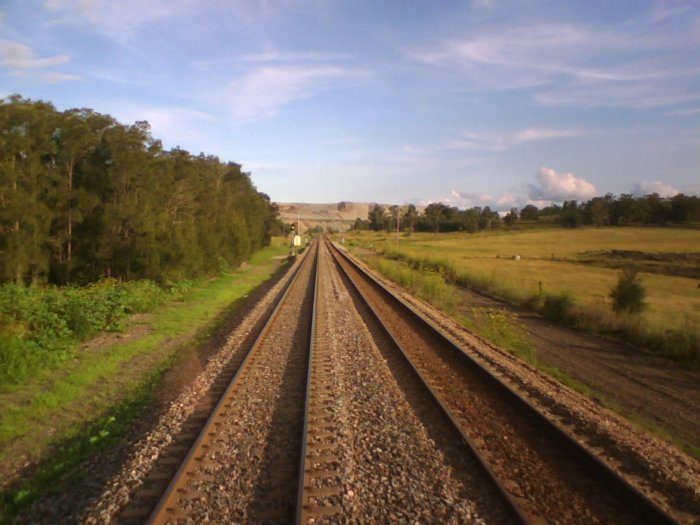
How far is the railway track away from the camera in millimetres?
4574

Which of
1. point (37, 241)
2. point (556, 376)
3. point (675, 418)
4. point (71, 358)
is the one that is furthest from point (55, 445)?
point (37, 241)

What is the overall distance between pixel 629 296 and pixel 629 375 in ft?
29.4

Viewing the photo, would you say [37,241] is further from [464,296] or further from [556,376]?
[464,296]

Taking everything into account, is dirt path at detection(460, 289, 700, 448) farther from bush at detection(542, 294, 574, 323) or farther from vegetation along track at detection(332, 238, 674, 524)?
vegetation along track at detection(332, 238, 674, 524)

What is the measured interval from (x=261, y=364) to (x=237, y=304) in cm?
1011

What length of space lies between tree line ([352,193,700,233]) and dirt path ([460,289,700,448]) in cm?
5633

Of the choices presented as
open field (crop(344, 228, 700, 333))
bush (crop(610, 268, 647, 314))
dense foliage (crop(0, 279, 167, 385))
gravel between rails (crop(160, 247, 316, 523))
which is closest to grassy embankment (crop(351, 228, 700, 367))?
open field (crop(344, 228, 700, 333))

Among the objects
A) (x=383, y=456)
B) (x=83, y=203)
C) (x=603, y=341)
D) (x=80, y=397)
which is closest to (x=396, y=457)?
(x=383, y=456)

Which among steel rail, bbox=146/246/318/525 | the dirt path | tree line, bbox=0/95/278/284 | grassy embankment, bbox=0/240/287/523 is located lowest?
the dirt path

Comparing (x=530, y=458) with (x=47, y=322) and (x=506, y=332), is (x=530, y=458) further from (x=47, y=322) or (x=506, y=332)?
(x=47, y=322)

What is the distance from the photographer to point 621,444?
6.26 m

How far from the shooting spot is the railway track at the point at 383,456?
4574 millimetres

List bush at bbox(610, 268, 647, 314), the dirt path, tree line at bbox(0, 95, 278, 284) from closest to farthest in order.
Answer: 1. the dirt path
2. tree line at bbox(0, 95, 278, 284)
3. bush at bbox(610, 268, 647, 314)

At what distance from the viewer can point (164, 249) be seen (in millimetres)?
21922
